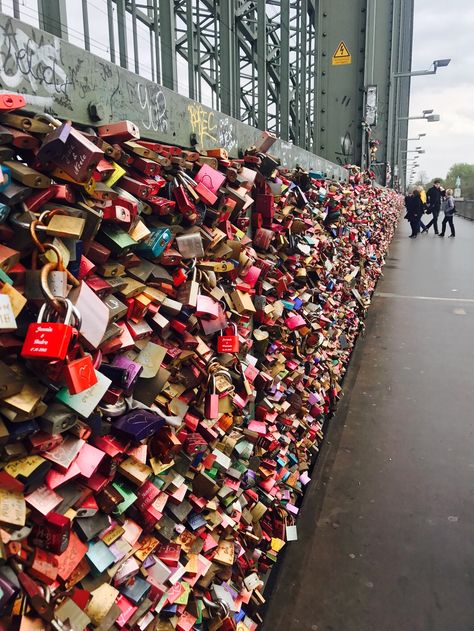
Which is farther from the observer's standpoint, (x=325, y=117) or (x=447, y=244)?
(x=447, y=244)

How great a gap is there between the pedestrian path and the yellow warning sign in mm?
5880

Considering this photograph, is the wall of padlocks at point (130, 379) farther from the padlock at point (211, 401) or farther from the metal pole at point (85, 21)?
the metal pole at point (85, 21)

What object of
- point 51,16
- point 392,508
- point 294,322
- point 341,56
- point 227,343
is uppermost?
point 341,56

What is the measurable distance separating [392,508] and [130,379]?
7.98 feet

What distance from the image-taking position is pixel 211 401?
1.66 meters

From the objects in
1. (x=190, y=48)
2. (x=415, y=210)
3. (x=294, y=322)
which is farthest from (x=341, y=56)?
(x=415, y=210)

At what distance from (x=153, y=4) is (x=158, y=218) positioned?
1010 mm

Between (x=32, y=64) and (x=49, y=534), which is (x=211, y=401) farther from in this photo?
(x=32, y=64)

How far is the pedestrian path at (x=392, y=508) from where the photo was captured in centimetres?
242

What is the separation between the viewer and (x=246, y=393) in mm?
2021

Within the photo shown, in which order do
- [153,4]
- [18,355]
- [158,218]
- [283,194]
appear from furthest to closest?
[283,194] < [153,4] < [158,218] < [18,355]

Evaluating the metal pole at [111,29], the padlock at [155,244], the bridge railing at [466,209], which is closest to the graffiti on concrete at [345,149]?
the metal pole at [111,29]

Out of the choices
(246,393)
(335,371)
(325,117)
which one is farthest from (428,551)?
(325,117)

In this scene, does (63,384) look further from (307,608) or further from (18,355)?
(307,608)
